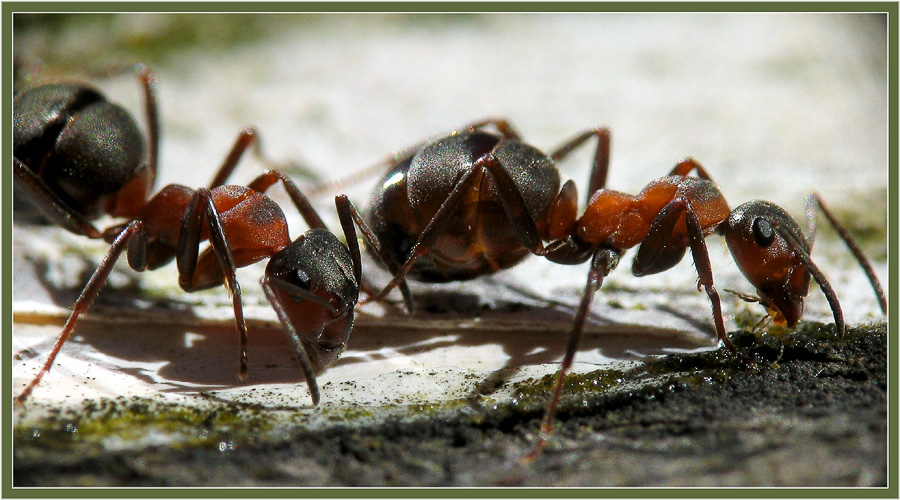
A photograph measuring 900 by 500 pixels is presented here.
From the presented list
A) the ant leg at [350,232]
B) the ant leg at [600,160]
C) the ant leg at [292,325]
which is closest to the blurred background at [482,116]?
the ant leg at [292,325]

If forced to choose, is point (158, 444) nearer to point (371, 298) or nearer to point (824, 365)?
point (371, 298)

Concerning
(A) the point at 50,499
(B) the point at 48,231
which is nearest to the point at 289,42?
(B) the point at 48,231

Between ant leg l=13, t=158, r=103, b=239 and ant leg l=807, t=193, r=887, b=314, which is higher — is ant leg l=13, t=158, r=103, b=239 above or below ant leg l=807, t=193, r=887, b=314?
above

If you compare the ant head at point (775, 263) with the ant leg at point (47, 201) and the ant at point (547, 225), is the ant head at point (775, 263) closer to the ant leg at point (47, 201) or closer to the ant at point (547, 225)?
the ant at point (547, 225)

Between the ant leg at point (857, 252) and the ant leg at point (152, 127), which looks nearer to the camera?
the ant leg at point (857, 252)

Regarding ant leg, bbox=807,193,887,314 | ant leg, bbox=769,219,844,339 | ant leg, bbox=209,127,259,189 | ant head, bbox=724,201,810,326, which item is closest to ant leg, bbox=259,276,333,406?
ant leg, bbox=209,127,259,189

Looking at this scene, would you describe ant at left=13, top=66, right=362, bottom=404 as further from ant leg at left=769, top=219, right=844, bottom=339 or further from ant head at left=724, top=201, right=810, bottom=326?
ant leg at left=769, top=219, right=844, bottom=339

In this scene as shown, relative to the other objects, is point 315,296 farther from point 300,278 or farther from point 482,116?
point 482,116
